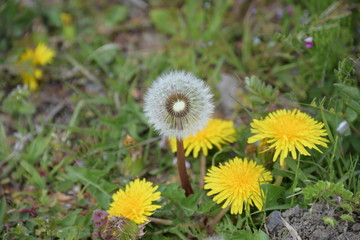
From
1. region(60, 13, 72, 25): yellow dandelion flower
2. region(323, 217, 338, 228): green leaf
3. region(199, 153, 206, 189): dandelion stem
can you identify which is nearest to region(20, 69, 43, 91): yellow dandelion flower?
region(60, 13, 72, 25): yellow dandelion flower

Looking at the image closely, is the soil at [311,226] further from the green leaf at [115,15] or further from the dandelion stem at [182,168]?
the green leaf at [115,15]

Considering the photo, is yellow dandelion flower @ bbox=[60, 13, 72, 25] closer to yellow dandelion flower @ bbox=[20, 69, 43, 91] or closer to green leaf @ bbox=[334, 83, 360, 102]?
yellow dandelion flower @ bbox=[20, 69, 43, 91]

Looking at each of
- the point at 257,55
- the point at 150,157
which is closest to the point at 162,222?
the point at 150,157

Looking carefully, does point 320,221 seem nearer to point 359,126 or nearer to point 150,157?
point 359,126

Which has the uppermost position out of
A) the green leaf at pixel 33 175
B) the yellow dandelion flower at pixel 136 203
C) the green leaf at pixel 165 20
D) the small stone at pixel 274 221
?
the green leaf at pixel 165 20

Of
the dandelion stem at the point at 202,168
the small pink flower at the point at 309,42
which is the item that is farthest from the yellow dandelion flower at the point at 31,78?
the small pink flower at the point at 309,42

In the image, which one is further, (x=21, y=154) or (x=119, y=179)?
(x=21, y=154)
